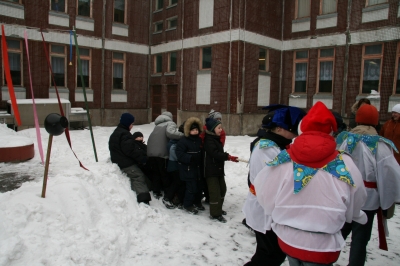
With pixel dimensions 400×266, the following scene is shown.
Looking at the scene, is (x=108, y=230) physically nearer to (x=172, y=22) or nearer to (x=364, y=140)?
(x=364, y=140)

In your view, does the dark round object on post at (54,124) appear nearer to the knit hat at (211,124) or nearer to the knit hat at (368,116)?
the knit hat at (211,124)

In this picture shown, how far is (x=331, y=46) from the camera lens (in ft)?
45.6

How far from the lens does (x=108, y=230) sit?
152 inches

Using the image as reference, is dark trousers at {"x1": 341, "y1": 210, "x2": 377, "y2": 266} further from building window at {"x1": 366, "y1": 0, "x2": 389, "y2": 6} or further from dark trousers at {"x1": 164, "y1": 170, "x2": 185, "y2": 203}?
building window at {"x1": 366, "y1": 0, "x2": 389, "y2": 6}

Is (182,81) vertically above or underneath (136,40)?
underneath

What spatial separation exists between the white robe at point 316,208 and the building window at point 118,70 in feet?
55.1

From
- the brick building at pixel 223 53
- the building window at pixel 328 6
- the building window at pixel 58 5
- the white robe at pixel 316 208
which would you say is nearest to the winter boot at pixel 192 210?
the white robe at pixel 316 208

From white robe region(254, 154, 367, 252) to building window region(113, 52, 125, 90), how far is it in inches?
662

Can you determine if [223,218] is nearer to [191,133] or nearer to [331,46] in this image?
[191,133]

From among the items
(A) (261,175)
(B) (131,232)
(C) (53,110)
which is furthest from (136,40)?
(A) (261,175)

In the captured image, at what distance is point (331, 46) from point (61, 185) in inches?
534

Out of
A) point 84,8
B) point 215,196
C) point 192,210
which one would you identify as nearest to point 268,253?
point 215,196

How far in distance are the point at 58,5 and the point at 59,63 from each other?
2.90 metres

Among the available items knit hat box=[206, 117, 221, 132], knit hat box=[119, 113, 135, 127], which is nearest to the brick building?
knit hat box=[119, 113, 135, 127]
